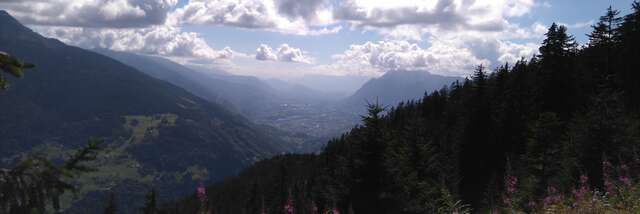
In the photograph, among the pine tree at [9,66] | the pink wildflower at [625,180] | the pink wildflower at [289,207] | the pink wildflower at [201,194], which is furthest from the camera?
the pink wildflower at [625,180]

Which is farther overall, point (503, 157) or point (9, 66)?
point (503, 157)

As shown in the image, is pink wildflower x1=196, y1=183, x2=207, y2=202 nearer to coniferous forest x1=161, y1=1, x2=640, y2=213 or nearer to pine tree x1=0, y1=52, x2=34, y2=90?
coniferous forest x1=161, y1=1, x2=640, y2=213

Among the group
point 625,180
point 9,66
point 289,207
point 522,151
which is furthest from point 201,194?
point 522,151

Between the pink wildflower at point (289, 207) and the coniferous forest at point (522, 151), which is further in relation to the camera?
the coniferous forest at point (522, 151)

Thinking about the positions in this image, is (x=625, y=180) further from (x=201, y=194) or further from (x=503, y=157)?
(x=503, y=157)

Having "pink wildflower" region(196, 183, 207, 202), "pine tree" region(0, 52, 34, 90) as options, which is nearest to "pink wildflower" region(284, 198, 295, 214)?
"pink wildflower" region(196, 183, 207, 202)

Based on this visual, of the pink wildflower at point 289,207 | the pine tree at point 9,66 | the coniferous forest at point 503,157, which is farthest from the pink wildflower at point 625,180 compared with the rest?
the pine tree at point 9,66

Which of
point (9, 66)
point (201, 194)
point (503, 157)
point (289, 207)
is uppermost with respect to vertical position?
point (9, 66)

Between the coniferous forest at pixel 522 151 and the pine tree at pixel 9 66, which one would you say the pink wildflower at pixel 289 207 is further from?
the pine tree at pixel 9 66
